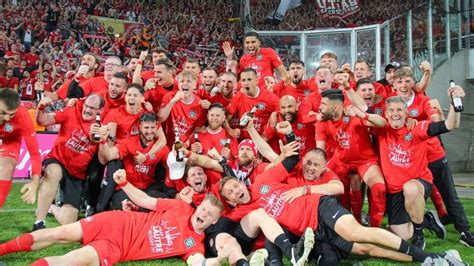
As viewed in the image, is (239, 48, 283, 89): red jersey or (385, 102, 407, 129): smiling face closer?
(385, 102, 407, 129): smiling face

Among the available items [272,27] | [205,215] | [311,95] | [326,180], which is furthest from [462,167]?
[205,215]

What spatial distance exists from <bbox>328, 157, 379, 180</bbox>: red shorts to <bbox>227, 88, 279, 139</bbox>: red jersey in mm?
1386

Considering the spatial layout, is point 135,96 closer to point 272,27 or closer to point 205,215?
point 205,215

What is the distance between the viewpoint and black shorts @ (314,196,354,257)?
5184mm

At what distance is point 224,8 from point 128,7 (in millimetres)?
Answer: 5604

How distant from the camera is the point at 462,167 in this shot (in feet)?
57.3

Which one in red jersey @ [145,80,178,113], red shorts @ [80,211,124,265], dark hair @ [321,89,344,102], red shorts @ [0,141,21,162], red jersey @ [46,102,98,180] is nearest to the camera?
red shorts @ [80,211,124,265]

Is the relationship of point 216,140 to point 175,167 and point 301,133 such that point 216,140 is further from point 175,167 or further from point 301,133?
point 301,133

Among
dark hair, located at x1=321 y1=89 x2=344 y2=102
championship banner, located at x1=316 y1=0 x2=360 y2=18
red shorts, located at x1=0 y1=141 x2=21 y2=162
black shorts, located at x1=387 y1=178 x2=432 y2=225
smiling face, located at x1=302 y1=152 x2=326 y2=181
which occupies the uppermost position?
championship banner, located at x1=316 y1=0 x2=360 y2=18

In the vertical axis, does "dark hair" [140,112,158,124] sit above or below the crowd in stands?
below

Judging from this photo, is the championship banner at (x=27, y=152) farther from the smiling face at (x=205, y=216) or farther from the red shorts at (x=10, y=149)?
the smiling face at (x=205, y=216)

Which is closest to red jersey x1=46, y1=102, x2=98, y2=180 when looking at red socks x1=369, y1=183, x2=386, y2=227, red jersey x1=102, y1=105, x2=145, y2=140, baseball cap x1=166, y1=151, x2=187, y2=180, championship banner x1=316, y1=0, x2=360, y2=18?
red jersey x1=102, y1=105, x2=145, y2=140

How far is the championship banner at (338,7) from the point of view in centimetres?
1731

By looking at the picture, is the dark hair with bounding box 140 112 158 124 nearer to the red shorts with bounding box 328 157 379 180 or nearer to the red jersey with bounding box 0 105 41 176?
the red jersey with bounding box 0 105 41 176
